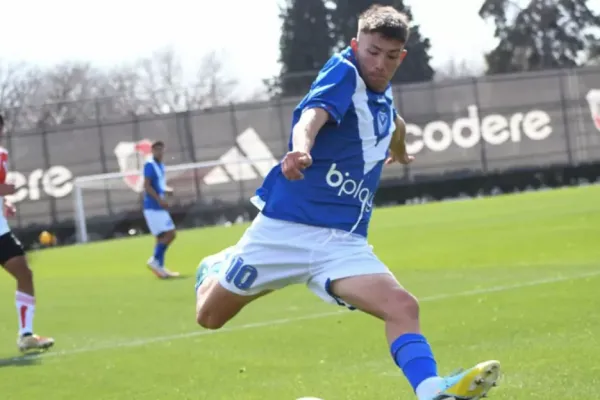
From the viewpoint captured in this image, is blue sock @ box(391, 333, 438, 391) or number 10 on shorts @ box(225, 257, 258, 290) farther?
number 10 on shorts @ box(225, 257, 258, 290)

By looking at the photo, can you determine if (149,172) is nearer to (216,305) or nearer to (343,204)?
(216,305)

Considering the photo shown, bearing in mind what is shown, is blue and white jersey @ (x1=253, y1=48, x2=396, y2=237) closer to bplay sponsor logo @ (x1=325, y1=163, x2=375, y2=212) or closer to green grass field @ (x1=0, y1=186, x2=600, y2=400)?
bplay sponsor logo @ (x1=325, y1=163, x2=375, y2=212)

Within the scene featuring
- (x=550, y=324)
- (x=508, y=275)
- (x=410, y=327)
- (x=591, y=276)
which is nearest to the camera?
(x=410, y=327)

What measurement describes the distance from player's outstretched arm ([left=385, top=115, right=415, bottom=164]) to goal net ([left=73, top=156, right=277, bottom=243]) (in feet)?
101

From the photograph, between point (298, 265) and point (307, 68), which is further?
point (307, 68)

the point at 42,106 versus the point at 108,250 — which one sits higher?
the point at 42,106

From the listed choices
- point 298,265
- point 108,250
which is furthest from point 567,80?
point 298,265

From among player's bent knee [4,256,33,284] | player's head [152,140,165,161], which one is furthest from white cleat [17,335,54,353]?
player's head [152,140,165,161]

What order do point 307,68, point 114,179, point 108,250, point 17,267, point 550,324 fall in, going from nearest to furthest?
point 550,324
point 17,267
point 108,250
point 114,179
point 307,68

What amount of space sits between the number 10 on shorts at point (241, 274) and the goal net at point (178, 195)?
104ft

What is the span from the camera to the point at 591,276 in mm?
13492

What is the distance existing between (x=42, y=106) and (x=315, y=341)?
129ft

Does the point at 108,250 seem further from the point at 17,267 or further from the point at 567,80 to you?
the point at 567,80

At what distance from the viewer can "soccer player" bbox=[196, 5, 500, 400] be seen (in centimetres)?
626
